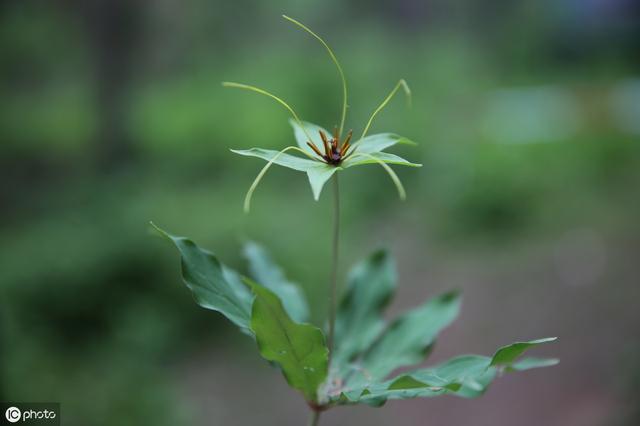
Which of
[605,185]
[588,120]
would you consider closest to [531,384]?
[605,185]

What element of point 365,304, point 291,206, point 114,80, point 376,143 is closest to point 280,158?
point 376,143

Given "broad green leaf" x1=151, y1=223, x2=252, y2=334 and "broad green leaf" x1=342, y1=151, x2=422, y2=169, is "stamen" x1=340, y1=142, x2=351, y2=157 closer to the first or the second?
"broad green leaf" x1=342, y1=151, x2=422, y2=169

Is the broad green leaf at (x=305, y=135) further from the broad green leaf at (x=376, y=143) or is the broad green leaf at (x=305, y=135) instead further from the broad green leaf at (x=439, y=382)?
the broad green leaf at (x=439, y=382)

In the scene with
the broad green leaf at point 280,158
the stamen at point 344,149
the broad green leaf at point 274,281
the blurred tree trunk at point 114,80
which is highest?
the stamen at point 344,149

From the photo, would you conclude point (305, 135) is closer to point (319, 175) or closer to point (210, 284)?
point (319, 175)

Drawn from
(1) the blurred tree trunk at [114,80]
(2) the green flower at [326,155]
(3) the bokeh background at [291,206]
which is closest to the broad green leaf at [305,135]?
(2) the green flower at [326,155]
